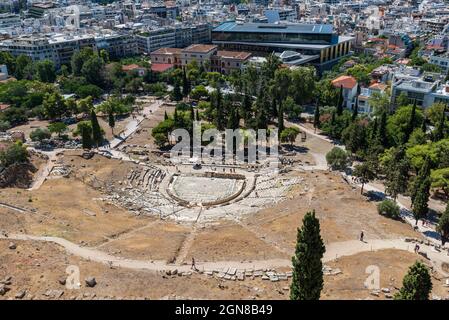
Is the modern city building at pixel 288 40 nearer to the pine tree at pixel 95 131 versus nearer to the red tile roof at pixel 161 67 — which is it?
the red tile roof at pixel 161 67

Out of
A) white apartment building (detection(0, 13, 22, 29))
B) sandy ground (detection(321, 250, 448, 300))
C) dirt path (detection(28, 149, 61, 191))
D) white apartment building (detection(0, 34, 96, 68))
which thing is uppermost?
white apartment building (detection(0, 13, 22, 29))

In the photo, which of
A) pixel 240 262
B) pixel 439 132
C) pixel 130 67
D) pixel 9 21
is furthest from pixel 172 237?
pixel 9 21

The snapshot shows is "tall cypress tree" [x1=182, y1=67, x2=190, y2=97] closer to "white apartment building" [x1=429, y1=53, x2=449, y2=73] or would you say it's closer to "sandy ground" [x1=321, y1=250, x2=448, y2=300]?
"white apartment building" [x1=429, y1=53, x2=449, y2=73]

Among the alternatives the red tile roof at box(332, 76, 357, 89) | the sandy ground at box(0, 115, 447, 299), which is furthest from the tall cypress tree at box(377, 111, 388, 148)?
the red tile roof at box(332, 76, 357, 89)

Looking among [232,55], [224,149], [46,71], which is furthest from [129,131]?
[232,55]

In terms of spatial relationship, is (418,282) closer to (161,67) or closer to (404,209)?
(404,209)

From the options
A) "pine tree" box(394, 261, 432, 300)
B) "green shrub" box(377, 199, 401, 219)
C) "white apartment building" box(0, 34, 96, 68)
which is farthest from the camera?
"white apartment building" box(0, 34, 96, 68)
